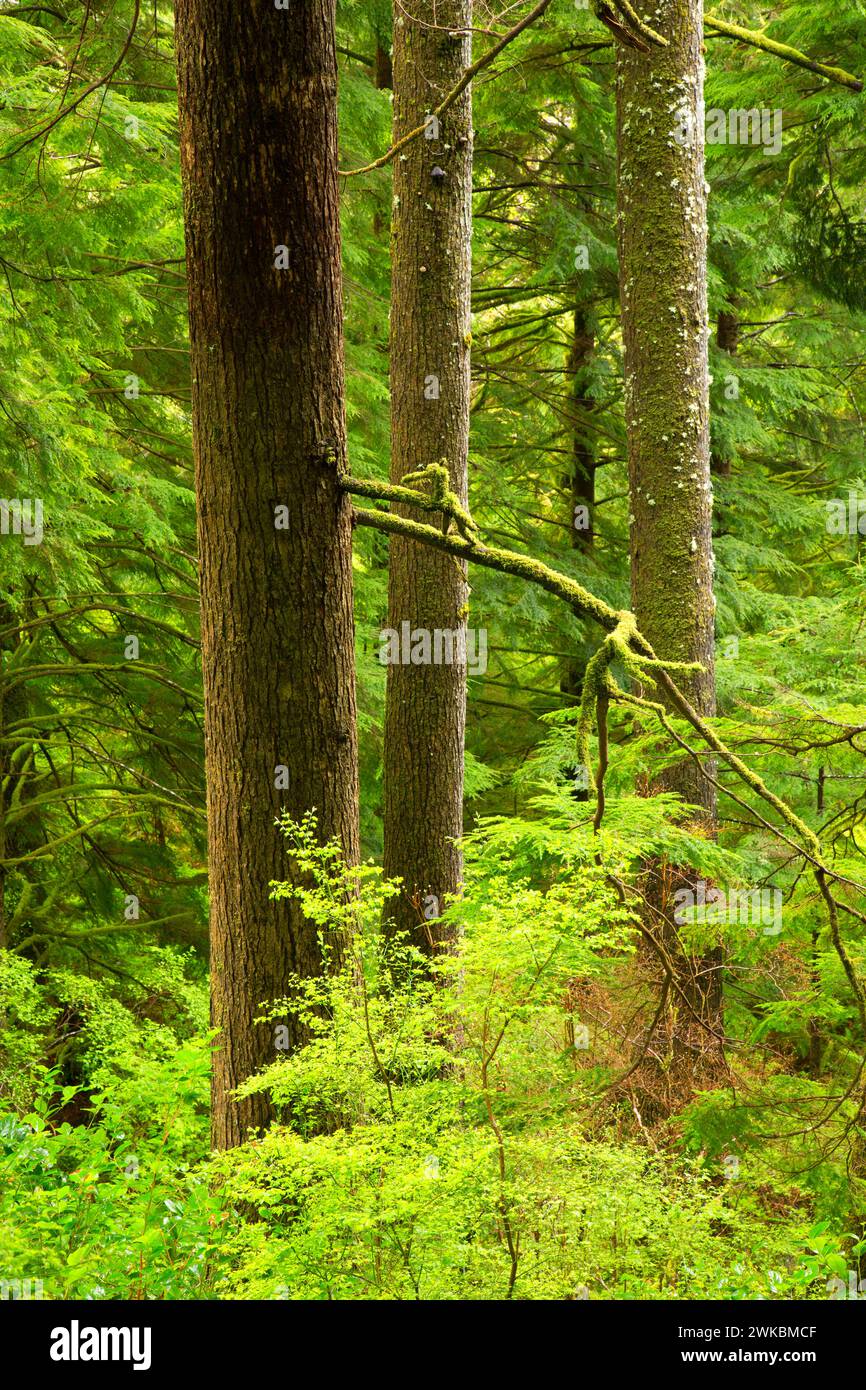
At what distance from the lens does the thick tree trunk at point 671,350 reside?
204 inches

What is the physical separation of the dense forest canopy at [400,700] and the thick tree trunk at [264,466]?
14 millimetres

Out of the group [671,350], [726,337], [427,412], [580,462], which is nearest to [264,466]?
[671,350]

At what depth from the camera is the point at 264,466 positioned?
3.28 metres

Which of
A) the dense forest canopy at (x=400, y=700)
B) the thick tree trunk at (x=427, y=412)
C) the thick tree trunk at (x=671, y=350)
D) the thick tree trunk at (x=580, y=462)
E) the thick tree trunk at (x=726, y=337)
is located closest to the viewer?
the dense forest canopy at (x=400, y=700)

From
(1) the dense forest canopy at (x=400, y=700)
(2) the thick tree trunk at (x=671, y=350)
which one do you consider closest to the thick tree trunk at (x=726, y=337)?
(1) the dense forest canopy at (x=400, y=700)

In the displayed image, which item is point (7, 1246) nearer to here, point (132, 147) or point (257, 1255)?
point (257, 1255)

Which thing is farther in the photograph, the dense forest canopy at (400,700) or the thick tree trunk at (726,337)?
the thick tree trunk at (726,337)

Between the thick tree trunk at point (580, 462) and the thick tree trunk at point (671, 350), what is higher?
the thick tree trunk at point (580, 462)

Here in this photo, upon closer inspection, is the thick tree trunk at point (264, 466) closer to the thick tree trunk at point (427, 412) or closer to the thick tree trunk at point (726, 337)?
the thick tree trunk at point (427, 412)

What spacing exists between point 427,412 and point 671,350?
5.08 ft

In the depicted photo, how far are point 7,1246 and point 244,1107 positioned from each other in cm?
88

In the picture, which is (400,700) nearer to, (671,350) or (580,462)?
(671,350)

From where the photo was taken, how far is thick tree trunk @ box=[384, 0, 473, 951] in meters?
6.07

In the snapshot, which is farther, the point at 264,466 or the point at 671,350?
the point at 671,350
